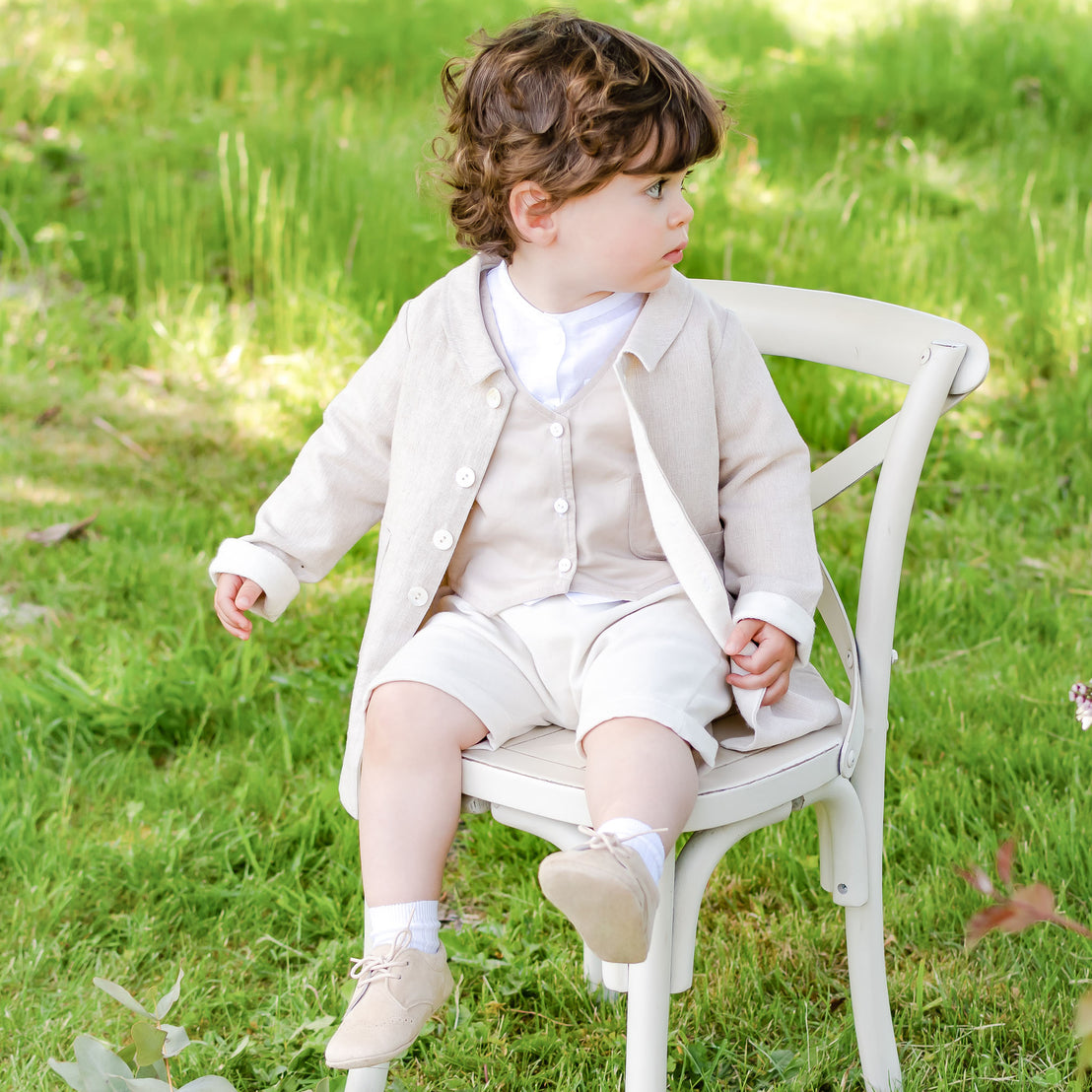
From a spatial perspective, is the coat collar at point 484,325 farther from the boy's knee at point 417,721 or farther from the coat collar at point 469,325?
the boy's knee at point 417,721

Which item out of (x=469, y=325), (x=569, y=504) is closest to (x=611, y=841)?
(x=569, y=504)

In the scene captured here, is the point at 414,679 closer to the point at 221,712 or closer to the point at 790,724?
the point at 790,724

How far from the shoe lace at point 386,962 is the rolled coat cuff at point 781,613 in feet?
1.75

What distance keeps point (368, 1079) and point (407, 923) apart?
0.29 metres

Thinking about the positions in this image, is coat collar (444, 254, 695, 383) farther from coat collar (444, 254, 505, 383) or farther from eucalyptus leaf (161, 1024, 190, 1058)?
eucalyptus leaf (161, 1024, 190, 1058)

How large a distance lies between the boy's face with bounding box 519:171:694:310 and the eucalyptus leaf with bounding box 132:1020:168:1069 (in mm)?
985

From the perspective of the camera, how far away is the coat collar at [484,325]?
1.61 m

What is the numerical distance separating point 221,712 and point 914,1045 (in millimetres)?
1410

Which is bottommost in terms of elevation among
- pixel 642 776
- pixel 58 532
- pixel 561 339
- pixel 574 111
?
pixel 58 532

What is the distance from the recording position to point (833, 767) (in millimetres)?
1519

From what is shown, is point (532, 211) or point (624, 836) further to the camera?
point (532, 211)

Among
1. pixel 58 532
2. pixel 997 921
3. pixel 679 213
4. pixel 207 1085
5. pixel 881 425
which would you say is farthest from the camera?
pixel 58 532

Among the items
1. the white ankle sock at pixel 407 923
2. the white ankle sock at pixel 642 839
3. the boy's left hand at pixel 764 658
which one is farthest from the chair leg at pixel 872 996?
the white ankle sock at pixel 407 923

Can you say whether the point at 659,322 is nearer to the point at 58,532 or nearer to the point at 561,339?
the point at 561,339
